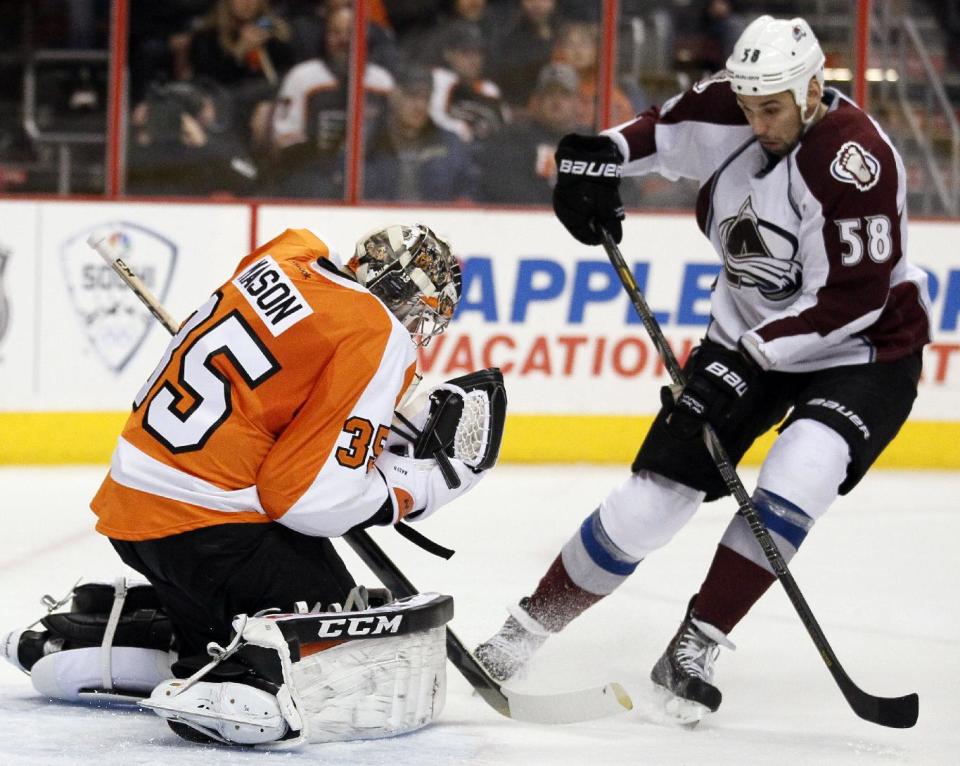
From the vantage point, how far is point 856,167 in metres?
2.63

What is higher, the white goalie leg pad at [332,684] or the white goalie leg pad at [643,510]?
the white goalie leg pad at [643,510]

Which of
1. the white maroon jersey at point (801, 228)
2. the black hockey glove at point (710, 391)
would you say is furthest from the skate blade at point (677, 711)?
the white maroon jersey at point (801, 228)

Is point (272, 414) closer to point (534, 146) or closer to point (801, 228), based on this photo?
point (801, 228)

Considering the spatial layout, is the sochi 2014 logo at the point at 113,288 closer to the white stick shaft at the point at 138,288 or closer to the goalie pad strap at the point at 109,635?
the white stick shaft at the point at 138,288

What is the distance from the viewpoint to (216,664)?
229 cm

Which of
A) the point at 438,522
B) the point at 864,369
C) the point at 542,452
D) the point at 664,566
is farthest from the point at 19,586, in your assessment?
the point at 542,452

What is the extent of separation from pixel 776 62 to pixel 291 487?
0.98 metres

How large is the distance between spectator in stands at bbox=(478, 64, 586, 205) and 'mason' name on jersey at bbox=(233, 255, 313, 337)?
3.08 m

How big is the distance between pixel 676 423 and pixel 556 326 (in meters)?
2.34

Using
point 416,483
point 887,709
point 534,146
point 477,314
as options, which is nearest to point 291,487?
point 416,483

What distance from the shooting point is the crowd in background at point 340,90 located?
5.28 m

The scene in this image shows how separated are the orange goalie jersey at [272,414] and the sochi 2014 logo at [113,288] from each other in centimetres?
237

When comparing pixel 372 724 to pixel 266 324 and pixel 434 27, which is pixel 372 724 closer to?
pixel 266 324

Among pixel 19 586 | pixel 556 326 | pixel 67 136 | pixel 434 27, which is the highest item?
pixel 434 27
